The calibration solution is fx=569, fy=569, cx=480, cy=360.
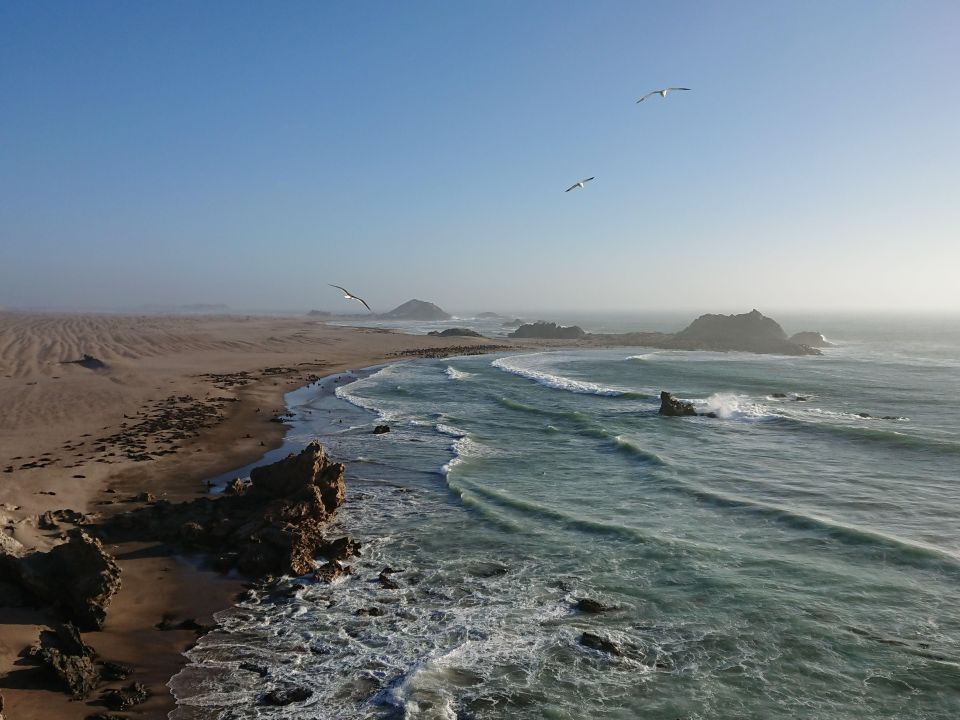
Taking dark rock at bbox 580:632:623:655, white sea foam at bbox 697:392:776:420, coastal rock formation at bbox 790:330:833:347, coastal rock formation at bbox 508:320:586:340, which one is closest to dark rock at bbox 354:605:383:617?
dark rock at bbox 580:632:623:655

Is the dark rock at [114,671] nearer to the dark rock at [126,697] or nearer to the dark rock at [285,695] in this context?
the dark rock at [126,697]

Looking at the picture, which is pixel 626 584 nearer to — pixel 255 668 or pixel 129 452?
pixel 255 668

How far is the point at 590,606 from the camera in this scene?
449 inches

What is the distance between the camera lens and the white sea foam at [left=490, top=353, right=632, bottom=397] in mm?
39781

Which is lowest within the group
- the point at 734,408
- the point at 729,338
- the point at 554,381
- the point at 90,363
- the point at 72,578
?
the point at 72,578

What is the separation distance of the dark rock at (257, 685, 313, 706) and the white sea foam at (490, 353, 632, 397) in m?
31.8

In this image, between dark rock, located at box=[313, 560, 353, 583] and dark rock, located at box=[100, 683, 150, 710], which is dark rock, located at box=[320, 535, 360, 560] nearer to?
dark rock, located at box=[313, 560, 353, 583]

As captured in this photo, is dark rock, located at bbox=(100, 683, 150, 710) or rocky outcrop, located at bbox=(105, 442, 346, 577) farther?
rocky outcrop, located at bbox=(105, 442, 346, 577)

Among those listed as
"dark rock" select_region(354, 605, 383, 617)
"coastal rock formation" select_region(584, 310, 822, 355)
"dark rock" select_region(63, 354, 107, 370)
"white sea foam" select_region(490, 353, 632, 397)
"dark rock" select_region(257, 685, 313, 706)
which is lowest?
"dark rock" select_region(257, 685, 313, 706)

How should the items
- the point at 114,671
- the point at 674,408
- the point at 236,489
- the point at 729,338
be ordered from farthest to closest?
the point at 729,338, the point at 674,408, the point at 236,489, the point at 114,671

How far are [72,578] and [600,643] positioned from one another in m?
9.57

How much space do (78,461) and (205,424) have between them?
22.6 ft

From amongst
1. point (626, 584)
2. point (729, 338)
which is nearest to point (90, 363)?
point (626, 584)

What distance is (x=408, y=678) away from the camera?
9156mm
